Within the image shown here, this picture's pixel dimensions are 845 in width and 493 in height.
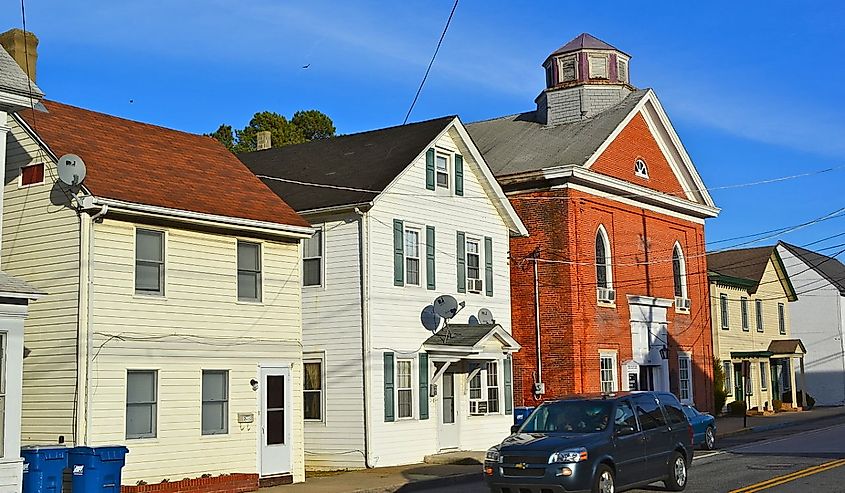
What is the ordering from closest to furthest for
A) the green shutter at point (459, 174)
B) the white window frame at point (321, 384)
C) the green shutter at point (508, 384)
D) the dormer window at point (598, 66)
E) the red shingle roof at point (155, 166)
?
the red shingle roof at point (155, 166) < the white window frame at point (321, 384) < the green shutter at point (459, 174) < the green shutter at point (508, 384) < the dormer window at point (598, 66)

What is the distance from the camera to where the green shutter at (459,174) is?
96.1 ft

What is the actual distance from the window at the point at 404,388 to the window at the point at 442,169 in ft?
16.8

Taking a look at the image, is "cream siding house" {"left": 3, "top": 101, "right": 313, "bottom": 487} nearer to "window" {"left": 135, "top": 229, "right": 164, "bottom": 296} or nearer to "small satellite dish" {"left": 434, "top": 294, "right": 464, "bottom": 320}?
"window" {"left": 135, "top": 229, "right": 164, "bottom": 296}

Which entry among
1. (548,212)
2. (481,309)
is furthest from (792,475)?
(548,212)

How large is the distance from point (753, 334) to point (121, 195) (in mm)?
39152

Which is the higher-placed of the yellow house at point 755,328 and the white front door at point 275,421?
the yellow house at point 755,328

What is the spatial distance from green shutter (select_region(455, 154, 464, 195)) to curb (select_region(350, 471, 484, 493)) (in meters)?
8.66

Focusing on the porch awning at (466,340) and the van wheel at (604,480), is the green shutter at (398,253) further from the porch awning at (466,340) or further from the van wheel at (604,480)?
the van wheel at (604,480)

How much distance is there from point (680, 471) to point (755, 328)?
3607 cm

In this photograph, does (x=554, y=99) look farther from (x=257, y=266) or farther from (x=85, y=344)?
(x=85, y=344)

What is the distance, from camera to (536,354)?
34531mm

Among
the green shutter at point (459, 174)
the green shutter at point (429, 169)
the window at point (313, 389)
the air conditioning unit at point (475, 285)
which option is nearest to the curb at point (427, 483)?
the window at point (313, 389)

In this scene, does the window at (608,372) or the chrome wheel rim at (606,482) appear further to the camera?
the window at (608,372)

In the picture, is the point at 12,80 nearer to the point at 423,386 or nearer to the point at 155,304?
the point at 155,304
